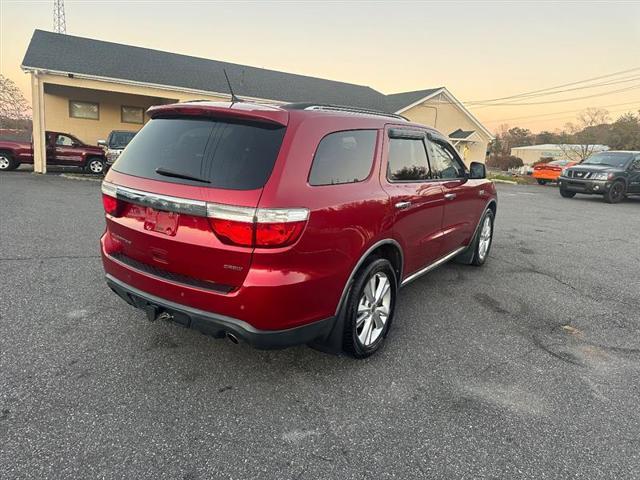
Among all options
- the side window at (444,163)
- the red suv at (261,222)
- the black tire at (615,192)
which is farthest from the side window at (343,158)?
the black tire at (615,192)

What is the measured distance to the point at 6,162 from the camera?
52.0 feet

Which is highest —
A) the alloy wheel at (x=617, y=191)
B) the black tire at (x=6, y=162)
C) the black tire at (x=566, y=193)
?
the alloy wheel at (x=617, y=191)

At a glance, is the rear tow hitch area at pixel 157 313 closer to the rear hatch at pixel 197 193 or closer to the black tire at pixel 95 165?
the rear hatch at pixel 197 193

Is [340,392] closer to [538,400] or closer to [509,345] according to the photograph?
[538,400]

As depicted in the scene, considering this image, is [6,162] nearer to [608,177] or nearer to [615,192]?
[608,177]

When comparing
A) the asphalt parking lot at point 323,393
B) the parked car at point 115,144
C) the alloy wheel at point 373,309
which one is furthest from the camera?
the parked car at point 115,144

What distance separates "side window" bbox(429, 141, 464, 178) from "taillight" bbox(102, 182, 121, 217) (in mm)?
2779

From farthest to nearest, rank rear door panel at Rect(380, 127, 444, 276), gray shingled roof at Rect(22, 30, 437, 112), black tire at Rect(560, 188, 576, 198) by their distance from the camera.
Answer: black tire at Rect(560, 188, 576, 198), gray shingled roof at Rect(22, 30, 437, 112), rear door panel at Rect(380, 127, 444, 276)

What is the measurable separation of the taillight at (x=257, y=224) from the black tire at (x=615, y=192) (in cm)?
1674

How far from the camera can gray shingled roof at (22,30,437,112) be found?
54.3ft

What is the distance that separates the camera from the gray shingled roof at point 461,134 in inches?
1084

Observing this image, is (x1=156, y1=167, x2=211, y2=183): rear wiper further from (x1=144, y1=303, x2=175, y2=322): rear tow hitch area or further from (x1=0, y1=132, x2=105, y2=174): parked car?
(x1=0, y1=132, x2=105, y2=174): parked car

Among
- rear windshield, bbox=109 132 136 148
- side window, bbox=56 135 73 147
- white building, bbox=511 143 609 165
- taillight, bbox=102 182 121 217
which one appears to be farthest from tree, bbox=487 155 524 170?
taillight, bbox=102 182 121 217

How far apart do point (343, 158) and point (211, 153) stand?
0.87 meters
